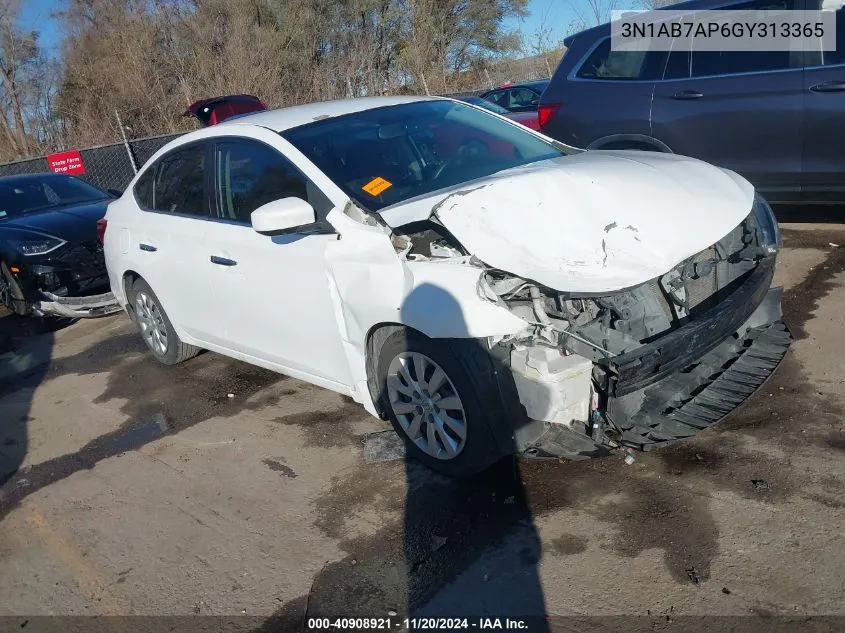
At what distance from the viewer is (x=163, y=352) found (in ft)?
19.4

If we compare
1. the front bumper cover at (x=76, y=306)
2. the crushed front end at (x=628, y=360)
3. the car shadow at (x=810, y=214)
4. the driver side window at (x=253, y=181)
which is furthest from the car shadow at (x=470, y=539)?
the front bumper cover at (x=76, y=306)

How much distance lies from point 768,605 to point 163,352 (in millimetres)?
4645

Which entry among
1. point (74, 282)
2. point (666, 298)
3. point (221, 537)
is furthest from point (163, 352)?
point (666, 298)

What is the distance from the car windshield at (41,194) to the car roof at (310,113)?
4829mm

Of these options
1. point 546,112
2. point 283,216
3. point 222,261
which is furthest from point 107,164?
point 283,216

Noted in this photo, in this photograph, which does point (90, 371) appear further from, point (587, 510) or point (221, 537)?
point (587, 510)

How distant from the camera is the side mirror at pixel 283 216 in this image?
3.65 meters

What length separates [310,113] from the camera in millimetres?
4586

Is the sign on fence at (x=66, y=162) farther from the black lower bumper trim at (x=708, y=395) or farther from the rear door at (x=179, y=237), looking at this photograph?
the black lower bumper trim at (x=708, y=395)

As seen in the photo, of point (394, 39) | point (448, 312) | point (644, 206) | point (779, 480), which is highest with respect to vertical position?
point (394, 39)

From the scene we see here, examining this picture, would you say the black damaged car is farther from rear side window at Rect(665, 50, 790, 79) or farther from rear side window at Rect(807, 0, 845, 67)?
rear side window at Rect(807, 0, 845, 67)

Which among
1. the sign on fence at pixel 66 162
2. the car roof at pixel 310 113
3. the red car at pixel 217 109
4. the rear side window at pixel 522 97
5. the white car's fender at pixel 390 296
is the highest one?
the red car at pixel 217 109

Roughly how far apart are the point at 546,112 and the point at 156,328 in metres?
3.84

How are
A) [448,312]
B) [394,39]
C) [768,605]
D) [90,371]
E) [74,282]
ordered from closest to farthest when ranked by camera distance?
[768,605], [448,312], [90,371], [74,282], [394,39]
